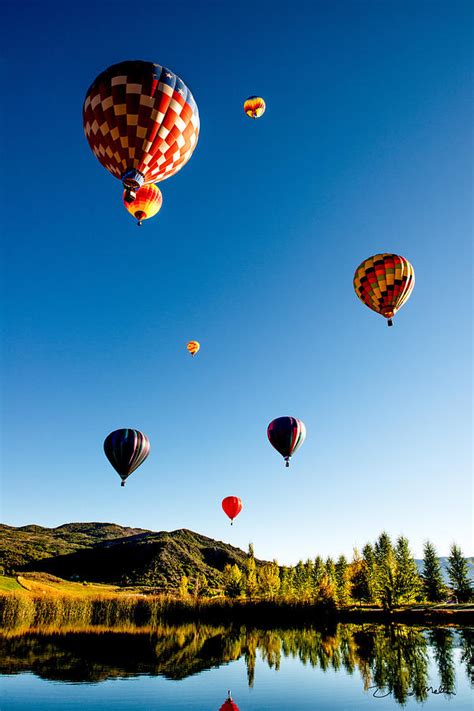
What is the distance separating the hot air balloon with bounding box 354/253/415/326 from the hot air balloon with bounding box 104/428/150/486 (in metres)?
16.4

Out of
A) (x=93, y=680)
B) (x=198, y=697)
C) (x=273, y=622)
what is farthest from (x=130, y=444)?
(x=273, y=622)

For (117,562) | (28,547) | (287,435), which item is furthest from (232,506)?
(28,547)

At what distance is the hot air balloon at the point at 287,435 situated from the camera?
3075 centimetres

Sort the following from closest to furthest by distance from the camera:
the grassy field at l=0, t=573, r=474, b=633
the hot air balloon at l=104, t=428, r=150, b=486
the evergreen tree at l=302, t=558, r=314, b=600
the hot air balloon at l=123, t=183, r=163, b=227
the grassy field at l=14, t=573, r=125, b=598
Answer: the hot air balloon at l=123, t=183, r=163, b=227
the hot air balloon at l=104, t=428, r=150, b=486
the grassy field at l=0, t=573, r=474, b=633
the grassy field at l=14, t=573, r=125, b=598
the evergreen tree at l=302, t=558, r=314, b=600

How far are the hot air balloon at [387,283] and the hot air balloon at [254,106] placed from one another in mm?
12040

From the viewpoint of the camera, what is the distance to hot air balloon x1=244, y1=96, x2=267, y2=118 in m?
29.7

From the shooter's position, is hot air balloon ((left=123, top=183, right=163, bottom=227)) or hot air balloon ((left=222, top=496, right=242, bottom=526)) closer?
hot air balloon ((left=123, top=183, right=163, bottom=227))

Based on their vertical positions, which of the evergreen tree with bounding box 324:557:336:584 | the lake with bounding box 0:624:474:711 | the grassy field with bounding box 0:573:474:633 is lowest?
the lake with bounding box 0:624:474:711

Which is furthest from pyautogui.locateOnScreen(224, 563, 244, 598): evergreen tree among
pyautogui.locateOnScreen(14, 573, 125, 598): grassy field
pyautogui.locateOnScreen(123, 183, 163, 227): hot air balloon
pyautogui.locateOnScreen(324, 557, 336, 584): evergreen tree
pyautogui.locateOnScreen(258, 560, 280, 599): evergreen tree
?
pyautogui.locateOnScreen(123, 183, 163, 227): hot air balloon

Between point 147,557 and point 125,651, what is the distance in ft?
367

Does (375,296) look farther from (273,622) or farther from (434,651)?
(273,622)
